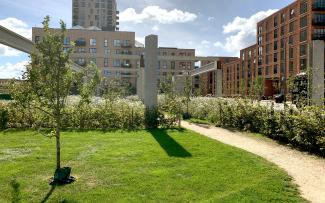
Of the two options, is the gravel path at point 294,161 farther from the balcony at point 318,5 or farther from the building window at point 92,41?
the building window at point 92,41

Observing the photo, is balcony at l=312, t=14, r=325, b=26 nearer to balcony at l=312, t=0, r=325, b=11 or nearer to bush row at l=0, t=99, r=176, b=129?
balcony at l=312, t=0, r=325, b=11

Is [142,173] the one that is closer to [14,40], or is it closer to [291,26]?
[14,40]

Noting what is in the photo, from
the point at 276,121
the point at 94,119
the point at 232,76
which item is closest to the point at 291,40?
the point at 232,76

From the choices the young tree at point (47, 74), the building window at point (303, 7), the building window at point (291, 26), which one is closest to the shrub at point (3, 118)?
the young tree at point (47, 74)

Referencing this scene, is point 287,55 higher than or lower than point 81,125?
higher

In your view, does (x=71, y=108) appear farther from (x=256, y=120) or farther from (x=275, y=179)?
(x=275, y=179)

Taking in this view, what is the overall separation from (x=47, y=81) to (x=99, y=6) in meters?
128

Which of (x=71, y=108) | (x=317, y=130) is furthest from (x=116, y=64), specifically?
(x=317, y=130)

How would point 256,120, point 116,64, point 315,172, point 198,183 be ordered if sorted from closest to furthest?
A: point 198,183 < point 315,172 < point 256,120 < point 116,64

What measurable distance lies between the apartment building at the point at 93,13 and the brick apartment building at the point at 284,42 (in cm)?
5870

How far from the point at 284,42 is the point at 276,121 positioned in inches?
2217

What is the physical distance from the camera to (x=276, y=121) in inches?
514

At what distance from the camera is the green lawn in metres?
6.23

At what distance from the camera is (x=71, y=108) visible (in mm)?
17125
